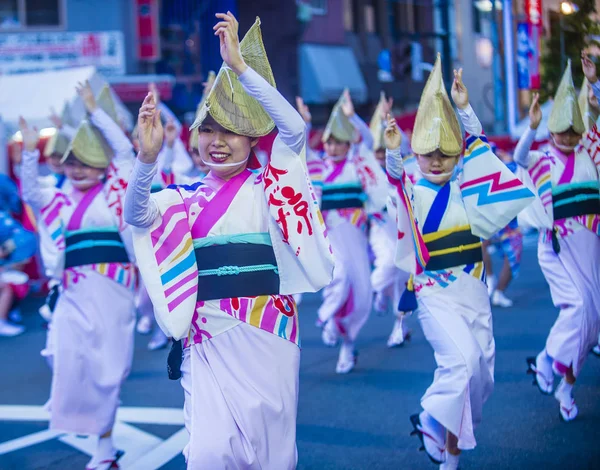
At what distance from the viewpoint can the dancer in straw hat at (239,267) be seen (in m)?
3.30

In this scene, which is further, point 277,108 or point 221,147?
point 221,147

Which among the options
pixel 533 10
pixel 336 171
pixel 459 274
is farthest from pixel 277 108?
pixel 533 10

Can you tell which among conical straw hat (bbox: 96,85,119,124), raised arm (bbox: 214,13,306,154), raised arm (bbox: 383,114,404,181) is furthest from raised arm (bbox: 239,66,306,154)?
conical straw hat (bbox: 96,85,119,124)

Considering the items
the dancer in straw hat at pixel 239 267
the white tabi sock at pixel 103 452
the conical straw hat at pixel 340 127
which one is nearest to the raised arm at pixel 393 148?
the dancer in straw hat at pixel 239 267

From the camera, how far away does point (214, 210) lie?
134 inches

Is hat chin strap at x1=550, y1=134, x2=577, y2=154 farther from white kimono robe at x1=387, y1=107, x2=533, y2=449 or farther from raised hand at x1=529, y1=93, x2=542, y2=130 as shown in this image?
white kimono robe at x1=387, y1=107, x2=533, y2=449

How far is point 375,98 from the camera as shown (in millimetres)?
26406

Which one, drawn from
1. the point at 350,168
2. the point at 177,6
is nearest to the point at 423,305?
the point at 350,168

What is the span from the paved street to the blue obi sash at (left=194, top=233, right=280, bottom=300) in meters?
1.90

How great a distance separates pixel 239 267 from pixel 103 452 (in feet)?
7.14

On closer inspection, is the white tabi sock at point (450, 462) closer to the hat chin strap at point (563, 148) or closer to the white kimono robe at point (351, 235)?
the hat chin strap at point (563, 148)

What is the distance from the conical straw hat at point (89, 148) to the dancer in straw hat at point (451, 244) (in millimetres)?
1952

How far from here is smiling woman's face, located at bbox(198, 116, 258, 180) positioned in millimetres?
3459

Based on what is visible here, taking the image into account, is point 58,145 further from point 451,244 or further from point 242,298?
point 242,298
